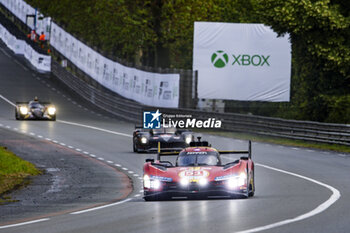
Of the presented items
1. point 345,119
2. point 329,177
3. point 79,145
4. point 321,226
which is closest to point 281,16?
point 345,119

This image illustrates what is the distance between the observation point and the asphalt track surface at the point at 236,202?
43.3ft

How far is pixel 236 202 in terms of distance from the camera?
16703mm

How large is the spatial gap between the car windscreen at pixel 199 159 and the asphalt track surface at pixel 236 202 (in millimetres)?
1180

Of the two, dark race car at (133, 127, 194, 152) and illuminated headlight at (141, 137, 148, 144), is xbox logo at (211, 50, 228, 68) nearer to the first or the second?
dark race car at (133, 127, 194, 152)

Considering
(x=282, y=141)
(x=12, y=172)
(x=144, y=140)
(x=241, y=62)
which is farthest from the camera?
(x=241, y=62)

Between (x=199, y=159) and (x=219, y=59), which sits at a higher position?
(x=219, y=59)

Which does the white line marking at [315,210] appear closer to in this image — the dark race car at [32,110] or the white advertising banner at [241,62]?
the white advertising banner at [241,62]

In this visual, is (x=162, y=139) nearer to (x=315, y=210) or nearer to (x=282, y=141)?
(x=282, y=141)

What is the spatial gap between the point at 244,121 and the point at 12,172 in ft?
65.9

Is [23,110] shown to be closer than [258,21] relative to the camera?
Yes

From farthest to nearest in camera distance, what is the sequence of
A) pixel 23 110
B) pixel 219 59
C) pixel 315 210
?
1. pixel 219 59
2. pixel 23 110
3. pixel 315 210

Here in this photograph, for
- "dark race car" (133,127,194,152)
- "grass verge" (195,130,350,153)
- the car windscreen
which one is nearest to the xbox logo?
"grass verge" (195,130,350,153)

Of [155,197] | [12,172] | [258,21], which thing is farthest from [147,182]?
[258,21]

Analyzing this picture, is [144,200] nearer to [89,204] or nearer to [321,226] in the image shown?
[89,204]
